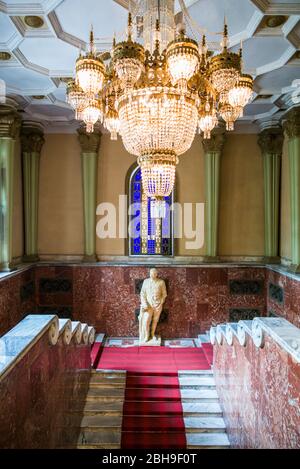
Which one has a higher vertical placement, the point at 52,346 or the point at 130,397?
the point at 52,346

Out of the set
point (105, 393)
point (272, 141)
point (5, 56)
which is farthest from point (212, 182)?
point (105, 393)

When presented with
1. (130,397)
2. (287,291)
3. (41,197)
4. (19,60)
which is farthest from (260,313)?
(19,60)

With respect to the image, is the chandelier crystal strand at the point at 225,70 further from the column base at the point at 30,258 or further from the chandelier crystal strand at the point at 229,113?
the column base at the point at 30,258

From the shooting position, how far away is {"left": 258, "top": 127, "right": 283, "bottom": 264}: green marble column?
8695mm

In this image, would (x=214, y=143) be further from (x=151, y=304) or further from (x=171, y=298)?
(x=151, y=304)

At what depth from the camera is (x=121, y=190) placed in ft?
30.1

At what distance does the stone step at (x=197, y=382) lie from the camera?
635cm

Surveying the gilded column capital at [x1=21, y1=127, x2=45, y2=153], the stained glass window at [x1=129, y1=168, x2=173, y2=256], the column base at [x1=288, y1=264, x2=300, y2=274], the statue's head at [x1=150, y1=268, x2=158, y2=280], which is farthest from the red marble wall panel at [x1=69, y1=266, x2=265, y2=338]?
the gilded column capital at [x1=21, y1=127, x2=45, y2=153]

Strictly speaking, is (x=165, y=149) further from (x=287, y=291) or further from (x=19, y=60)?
(x=287, y=291)

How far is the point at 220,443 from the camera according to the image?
5.11 m

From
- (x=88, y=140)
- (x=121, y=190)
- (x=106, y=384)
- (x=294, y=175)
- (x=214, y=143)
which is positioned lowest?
(x=106, y=384)

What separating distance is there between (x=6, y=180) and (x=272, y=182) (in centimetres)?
606
